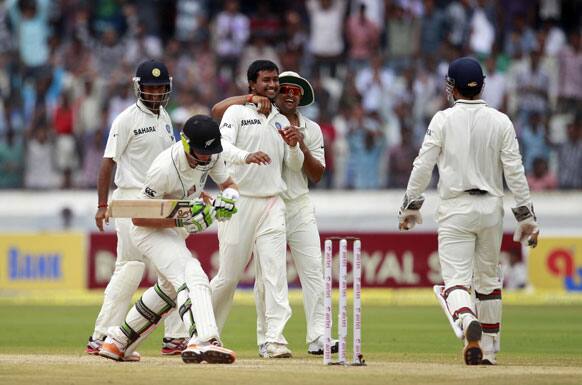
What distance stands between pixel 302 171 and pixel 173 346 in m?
1.94

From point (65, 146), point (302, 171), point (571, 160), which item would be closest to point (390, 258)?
point (571, 160)

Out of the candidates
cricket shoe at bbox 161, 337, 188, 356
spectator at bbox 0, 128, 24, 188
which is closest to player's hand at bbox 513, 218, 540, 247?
cricket shoe at bbox 161, 337, 188, 356

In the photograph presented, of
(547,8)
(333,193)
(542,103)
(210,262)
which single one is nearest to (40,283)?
(210,262)

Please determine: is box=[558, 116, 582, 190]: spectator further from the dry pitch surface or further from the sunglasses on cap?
the dry pitch surface

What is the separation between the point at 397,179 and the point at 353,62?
2545mm

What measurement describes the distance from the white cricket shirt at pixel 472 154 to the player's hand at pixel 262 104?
170cm

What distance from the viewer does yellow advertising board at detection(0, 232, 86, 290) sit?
21328mm

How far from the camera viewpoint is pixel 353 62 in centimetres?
2320

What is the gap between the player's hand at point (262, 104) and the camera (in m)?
11.8

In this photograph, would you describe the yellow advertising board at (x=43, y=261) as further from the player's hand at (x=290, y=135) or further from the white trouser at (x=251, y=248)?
the player's hand at (x=290, y=135)

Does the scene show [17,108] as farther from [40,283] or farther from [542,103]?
[542,103]

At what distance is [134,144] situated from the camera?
1182cm

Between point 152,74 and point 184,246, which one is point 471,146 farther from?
point 152,74

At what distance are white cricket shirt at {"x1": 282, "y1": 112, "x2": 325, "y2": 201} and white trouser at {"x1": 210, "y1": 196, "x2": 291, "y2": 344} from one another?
0.39 metres
